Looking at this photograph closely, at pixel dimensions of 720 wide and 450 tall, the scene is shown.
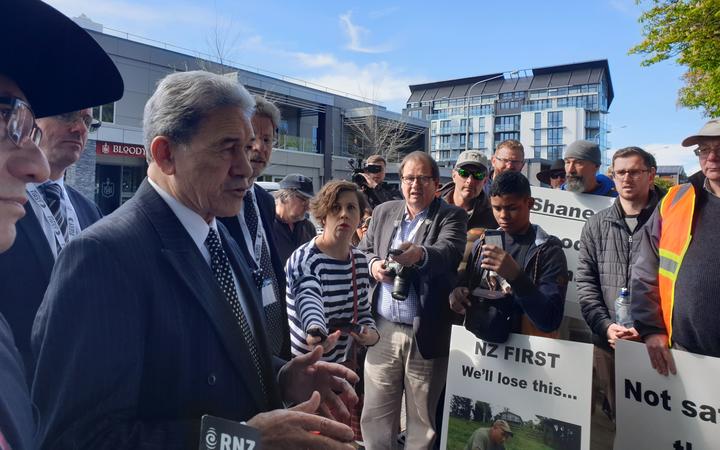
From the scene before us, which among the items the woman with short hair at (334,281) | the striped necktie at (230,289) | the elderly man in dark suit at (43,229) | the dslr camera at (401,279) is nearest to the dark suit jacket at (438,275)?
the dslr camera at (401,279)

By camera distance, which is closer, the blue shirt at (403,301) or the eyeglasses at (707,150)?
the eyeglasses at (707,150)

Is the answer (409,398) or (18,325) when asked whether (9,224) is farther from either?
(409,398)

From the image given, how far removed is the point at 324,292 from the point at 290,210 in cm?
186

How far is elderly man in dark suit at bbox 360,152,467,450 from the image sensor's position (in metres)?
3.72

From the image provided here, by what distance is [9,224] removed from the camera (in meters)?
1.05

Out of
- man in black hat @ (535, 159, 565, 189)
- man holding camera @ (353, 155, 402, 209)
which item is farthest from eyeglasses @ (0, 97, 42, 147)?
man in black hat @ (535, 159, 565, 189)

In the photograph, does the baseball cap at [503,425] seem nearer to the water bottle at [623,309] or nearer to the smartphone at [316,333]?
the water bottle at [623,309]

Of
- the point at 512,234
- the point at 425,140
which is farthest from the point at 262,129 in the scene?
the point at 425,140

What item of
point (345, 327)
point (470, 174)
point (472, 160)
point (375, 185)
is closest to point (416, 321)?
point (345, 327)

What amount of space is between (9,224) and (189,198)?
0.65 metres

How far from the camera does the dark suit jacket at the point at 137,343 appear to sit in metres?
1.23

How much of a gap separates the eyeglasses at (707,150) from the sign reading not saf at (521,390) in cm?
131

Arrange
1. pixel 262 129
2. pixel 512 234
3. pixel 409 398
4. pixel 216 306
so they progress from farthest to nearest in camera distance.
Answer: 1. pixel 409 398
2. pixel 512 234
3. pixel 262 129
4. pixel 216 306

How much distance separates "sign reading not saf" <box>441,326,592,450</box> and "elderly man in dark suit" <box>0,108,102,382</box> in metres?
2.46
